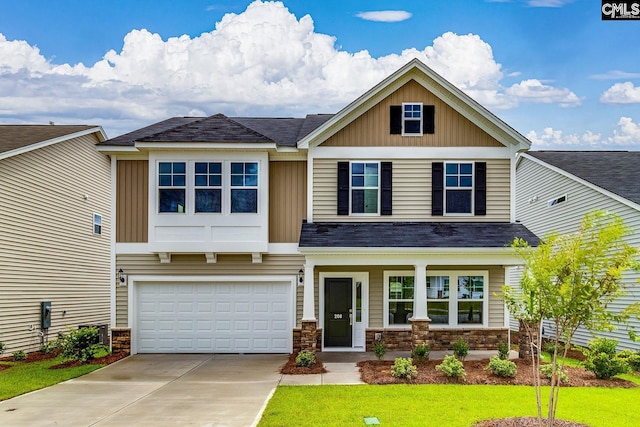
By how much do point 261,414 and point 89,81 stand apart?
22.3m

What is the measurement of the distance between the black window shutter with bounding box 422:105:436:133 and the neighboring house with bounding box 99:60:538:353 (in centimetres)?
3

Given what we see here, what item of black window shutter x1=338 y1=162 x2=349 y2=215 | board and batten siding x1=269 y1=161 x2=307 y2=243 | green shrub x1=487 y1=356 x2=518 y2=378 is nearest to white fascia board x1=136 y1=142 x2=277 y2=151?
board and batten siding x1=269 y1=161 x2=307 y2=243

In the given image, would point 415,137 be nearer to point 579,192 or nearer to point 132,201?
point 579,192

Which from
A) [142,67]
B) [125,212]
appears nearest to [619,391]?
[125,212]

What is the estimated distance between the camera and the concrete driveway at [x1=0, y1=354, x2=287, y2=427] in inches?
405

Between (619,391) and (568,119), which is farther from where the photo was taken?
(568,119)

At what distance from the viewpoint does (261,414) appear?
34.0ft

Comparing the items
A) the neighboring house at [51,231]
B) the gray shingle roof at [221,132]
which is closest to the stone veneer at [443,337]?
the gray shingle roof at [221,132]

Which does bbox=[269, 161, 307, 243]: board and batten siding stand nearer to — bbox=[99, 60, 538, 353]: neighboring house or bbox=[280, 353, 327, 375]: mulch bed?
bbox=[99, 60, 538, 353]: neighboring house

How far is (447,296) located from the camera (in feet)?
59.1

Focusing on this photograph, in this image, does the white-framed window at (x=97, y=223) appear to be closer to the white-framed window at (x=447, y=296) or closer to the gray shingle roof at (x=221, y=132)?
the gray shingle roof at (x=221, y=132)

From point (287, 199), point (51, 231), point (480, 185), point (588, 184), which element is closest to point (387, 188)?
point (480, 185)

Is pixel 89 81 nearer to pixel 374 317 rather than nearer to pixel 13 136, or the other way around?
pixel 13 136

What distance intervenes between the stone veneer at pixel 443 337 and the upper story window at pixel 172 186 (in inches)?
245
